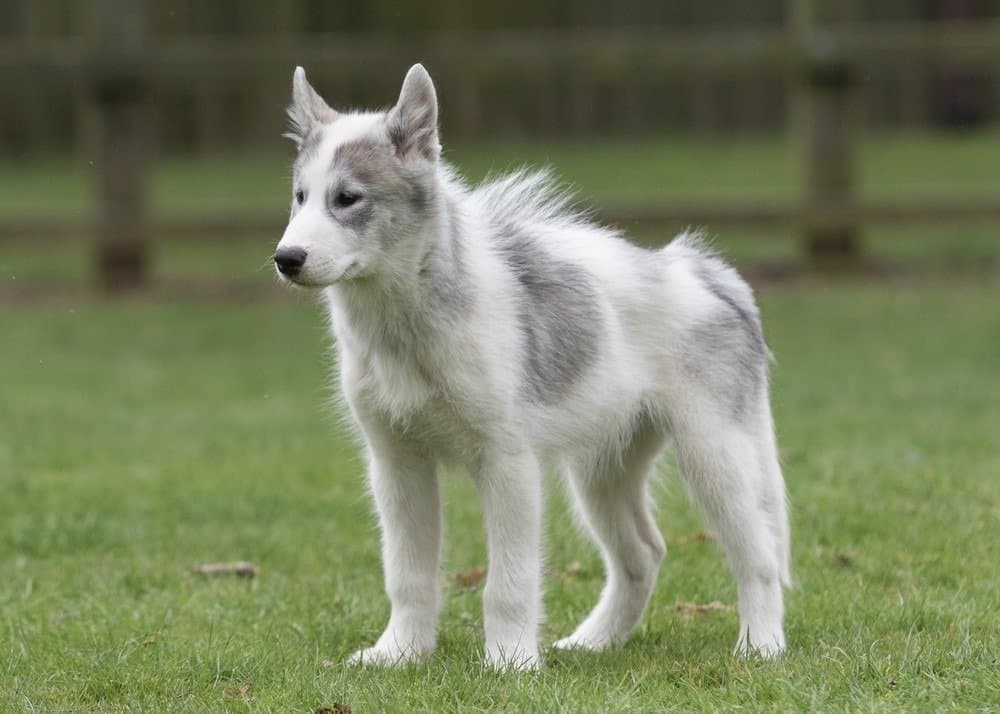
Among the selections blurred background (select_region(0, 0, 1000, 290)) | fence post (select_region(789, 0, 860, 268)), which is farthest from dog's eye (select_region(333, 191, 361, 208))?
fence post (select_region(789, 0, 860, 268))

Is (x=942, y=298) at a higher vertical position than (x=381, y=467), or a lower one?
lower

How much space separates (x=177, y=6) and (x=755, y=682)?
16909mm

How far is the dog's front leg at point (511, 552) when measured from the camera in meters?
4.63

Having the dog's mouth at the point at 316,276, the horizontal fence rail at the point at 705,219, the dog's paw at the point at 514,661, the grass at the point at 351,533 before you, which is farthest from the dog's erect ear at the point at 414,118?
the horizontal fence rail at the point at 705,219

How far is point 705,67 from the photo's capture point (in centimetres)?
1357

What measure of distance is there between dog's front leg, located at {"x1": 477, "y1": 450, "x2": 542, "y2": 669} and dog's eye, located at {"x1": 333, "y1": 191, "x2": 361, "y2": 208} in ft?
2.80

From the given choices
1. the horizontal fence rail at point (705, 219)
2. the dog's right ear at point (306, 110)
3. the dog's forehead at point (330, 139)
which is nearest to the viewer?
the dog's forehead at point (330, 139)

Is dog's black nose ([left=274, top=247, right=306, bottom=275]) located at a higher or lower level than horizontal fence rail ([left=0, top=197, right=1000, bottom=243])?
higher

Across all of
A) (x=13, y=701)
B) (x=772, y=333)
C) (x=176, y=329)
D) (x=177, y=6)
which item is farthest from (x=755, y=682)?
(x=177, y=6)

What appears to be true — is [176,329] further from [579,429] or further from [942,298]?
[579,429]

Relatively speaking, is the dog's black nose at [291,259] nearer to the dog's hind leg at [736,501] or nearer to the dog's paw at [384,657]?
the dog's paw at [384,657]

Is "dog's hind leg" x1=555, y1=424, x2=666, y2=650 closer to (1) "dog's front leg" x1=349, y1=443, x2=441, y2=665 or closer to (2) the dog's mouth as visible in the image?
(1) "dog's front leg" x1=349, y1=443, x2=441, y2=665

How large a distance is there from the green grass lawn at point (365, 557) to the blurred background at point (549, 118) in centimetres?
244

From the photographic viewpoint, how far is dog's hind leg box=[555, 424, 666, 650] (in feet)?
17.1
